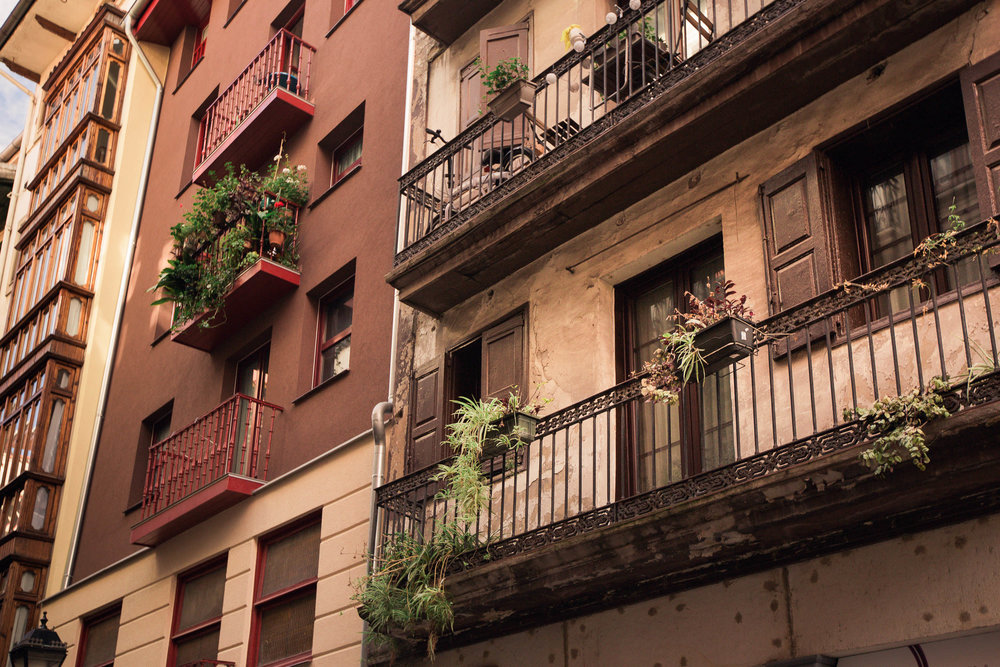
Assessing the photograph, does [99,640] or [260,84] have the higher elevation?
[260,84]

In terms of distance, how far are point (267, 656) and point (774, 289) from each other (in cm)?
686

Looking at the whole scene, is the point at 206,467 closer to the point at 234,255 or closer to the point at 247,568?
the point at 247,568

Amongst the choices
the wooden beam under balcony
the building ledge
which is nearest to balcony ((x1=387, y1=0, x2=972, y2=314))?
the wooden beam under balcony

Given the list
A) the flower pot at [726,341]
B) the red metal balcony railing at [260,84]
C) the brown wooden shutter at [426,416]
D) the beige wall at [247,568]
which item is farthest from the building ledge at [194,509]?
the flower pot at [726,341]

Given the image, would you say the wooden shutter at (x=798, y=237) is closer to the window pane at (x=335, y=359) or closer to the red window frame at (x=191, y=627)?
the window pane at (x=335, y=359)

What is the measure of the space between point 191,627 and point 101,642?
2518 mm

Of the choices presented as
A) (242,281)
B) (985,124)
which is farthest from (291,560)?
(985,124)

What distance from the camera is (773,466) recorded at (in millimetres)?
7547

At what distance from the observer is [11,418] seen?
1983 cm

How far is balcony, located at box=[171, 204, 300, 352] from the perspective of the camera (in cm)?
1475

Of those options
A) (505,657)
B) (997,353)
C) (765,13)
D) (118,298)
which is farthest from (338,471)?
(118,298)

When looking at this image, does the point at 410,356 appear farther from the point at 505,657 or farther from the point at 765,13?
the point at 765,13

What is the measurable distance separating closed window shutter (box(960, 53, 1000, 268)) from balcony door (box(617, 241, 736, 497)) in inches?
82.1

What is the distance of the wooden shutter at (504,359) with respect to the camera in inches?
436
